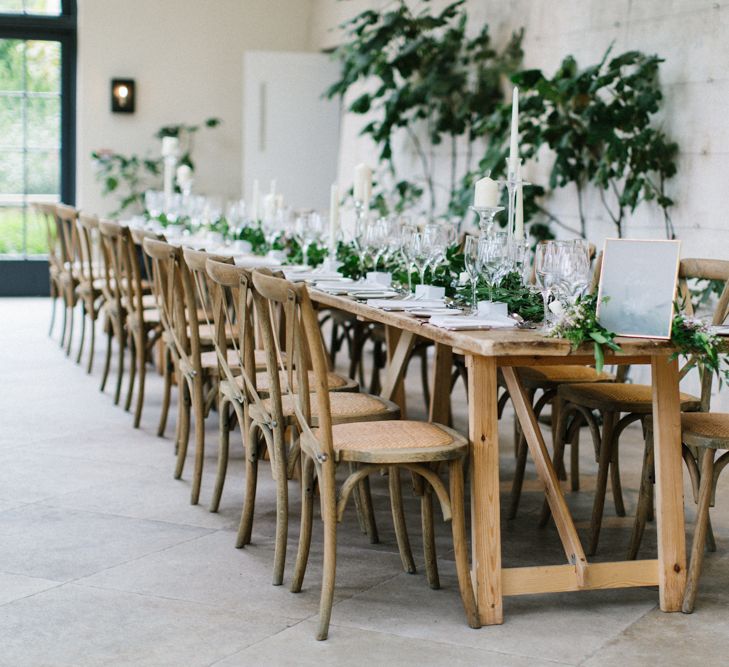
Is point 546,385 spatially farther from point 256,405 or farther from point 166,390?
point 166,390

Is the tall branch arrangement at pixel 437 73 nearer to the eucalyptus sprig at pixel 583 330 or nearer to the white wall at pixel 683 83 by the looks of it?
the white wall at pixel 683 83

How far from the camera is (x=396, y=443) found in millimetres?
3010

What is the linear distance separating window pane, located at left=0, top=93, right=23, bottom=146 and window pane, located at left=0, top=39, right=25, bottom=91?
0.37ft

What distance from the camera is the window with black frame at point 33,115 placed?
34.7ft

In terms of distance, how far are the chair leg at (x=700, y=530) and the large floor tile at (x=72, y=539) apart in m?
1.57

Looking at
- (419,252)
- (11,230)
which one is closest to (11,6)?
(11,230)

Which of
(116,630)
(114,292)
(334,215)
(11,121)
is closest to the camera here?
(116,630)

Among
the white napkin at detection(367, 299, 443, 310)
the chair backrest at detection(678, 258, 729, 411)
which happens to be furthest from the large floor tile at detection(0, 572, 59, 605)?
the chair backrest at detection(678, 258, 729, 411)

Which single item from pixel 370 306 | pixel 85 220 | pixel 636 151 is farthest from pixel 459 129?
pixel 370 306

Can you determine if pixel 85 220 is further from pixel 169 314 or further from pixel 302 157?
pixel 302 157

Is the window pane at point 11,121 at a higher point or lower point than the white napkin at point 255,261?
higher

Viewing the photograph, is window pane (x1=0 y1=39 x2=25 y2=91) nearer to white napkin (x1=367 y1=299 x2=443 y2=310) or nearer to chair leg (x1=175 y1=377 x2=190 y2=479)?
chair leg (x1=175 y1=377 x2=190 y2=479)

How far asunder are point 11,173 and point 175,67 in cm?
187

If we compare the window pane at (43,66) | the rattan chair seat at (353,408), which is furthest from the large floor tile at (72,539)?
the window pane at (43,66)
